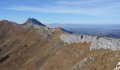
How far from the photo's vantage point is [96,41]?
84.1 meters

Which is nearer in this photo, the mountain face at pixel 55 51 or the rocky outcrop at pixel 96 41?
the mountain face at pixel 55 51

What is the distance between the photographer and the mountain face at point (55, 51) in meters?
72.5

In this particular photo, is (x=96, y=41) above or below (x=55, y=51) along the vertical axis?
above

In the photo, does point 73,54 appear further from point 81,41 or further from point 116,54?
point 116,54

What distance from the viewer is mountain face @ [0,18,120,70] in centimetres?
7250

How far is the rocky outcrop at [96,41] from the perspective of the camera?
74650 millimetres

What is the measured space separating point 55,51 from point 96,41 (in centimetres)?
2684

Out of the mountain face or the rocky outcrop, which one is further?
the rocky outcrop

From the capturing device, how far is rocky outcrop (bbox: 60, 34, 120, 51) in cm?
7465

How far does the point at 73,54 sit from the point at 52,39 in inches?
1169

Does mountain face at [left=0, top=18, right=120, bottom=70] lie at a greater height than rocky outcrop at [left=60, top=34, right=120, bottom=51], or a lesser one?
lesser

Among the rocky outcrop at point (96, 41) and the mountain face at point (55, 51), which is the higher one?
the rocky outcrop at point (96, 41)

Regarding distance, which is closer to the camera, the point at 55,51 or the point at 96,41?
the point at 96,41

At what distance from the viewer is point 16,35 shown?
6334 inches
